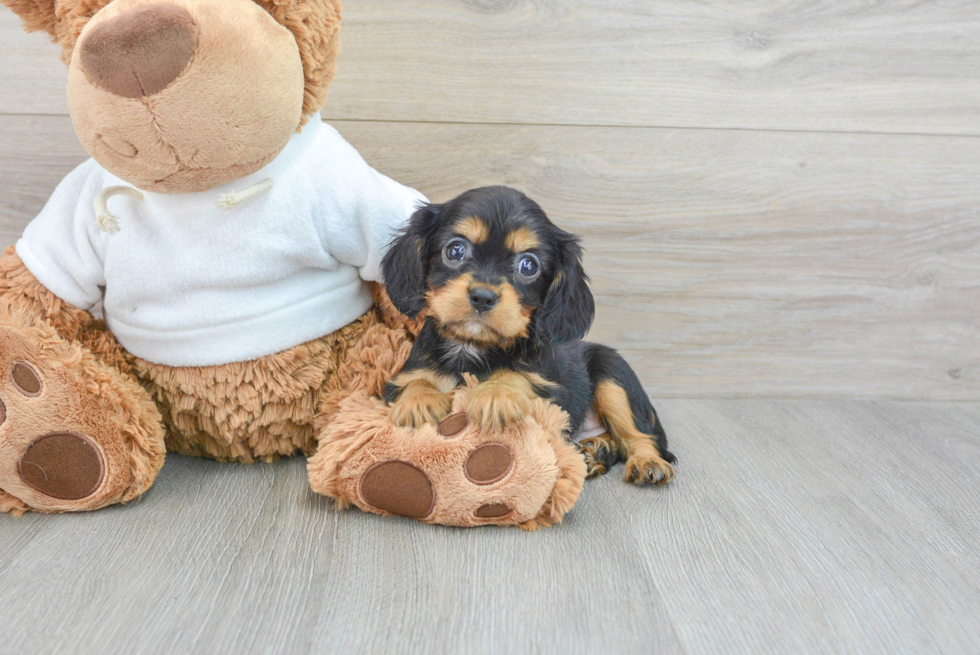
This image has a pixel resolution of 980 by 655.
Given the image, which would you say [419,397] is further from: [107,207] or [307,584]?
[107,207]

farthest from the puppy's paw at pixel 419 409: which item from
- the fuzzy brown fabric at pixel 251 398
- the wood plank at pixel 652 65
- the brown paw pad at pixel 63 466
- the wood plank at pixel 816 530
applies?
the wood plank at pixel 652 65

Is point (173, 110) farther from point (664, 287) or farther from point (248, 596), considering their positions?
point (664, 287)

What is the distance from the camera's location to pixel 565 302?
5.05 ft

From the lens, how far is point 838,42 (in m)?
2.15

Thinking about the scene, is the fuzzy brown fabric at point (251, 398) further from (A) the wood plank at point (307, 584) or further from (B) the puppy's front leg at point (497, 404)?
(B) the puppy's front leg at point (497, 404)

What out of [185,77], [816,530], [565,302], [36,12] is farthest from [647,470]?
[36,12]

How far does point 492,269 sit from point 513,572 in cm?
56

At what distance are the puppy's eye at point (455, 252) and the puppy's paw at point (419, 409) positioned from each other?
0.88 feet

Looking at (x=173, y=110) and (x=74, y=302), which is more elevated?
(x=173, y=110)

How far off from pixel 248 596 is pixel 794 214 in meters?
1.82

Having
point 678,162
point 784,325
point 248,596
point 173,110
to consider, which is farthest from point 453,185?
point 248,596

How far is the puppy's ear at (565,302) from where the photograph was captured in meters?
1.53

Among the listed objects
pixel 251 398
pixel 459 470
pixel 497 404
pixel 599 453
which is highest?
pixel 497 404

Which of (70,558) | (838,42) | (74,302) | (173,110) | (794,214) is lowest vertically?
(70,558)
